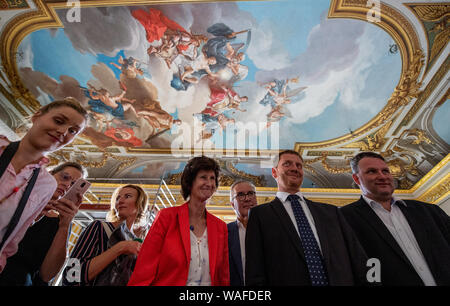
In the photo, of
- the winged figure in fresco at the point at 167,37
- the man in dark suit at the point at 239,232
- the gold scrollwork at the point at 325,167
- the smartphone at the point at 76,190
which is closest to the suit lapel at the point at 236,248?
the man in dark suit at the point at 239,232

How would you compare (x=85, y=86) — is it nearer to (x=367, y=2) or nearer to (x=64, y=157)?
(x=64, y=157)

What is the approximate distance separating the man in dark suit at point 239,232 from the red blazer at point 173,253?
0.31 meters

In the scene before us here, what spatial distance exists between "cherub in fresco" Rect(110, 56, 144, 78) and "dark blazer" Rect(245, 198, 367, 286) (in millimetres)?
6265

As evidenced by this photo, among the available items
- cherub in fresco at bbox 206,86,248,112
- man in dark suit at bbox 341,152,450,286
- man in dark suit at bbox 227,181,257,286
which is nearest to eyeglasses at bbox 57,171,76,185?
man in dark suit at bbox 227,181,257,286

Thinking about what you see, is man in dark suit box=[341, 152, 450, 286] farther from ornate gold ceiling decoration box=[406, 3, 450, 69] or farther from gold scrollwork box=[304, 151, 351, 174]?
gold scrollwork box=[304, 151, 351, 174]

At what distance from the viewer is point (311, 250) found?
1.75 meters

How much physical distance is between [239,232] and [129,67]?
6.06 m

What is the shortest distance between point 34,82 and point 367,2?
889cm

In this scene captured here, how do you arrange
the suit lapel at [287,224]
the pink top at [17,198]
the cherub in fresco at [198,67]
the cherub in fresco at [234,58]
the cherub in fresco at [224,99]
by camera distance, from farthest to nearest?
the cherub in fresco at [224,99] < the cherub in fresco at [198,67] < the cherub in fresco at [234,58] < the suit lapel at [287,224] < the pink top at [17,198]

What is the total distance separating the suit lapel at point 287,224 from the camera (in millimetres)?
1738

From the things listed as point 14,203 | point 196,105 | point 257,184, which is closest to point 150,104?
point 196,105

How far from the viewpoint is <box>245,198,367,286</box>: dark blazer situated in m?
1.64

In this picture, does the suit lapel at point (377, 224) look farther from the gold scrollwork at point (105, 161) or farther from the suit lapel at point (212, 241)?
the gold scrollwork at point (105, 161)

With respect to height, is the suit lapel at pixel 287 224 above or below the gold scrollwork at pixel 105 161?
below
